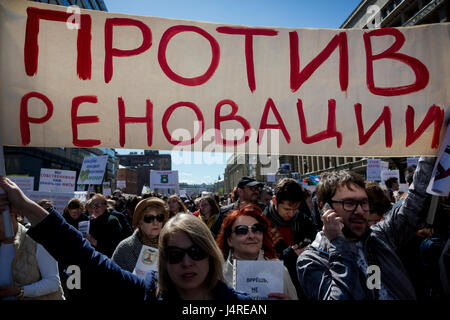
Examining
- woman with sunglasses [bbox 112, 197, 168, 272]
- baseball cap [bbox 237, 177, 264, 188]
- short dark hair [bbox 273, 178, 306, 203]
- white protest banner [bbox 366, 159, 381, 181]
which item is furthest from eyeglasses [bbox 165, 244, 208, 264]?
white protest banner [bbox 366, 159, 381, 181]

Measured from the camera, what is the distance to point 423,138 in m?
1.92

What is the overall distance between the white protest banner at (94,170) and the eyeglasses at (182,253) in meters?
6.97

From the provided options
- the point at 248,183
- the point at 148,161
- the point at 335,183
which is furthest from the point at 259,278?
the point at 148,161

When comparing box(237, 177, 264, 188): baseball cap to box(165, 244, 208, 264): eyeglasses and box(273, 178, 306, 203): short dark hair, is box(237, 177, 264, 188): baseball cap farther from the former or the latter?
box(165, 244, 208, 264): eyeglasses

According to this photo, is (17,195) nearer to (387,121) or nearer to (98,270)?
(98,270)

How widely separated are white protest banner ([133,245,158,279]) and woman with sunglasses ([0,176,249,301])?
82 centimetres

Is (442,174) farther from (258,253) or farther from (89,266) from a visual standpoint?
(89,266)

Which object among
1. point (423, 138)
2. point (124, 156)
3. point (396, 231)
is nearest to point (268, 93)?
point (423, 138)

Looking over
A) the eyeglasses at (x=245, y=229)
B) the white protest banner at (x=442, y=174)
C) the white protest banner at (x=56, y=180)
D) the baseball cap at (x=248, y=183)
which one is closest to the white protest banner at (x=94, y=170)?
the white protest banner at (x=56, y=180)

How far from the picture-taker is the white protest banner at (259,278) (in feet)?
4.75

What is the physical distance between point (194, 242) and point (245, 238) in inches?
26.2

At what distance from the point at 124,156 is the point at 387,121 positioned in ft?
354

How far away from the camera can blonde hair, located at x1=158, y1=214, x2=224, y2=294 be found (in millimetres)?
1438

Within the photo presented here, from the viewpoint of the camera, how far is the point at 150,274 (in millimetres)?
1524
